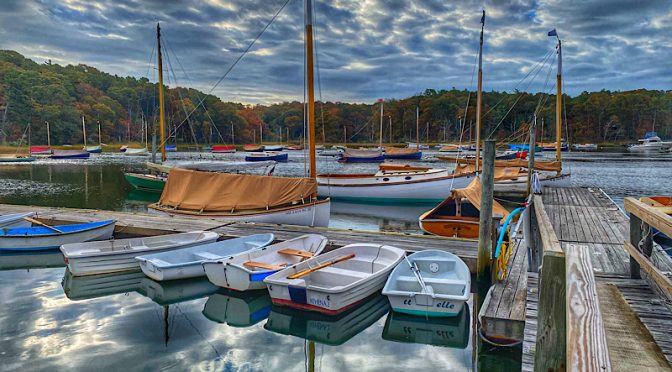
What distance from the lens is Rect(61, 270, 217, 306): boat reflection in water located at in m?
9.40

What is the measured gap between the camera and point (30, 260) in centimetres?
1206

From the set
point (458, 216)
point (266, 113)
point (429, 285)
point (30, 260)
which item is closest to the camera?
point (429, 285)

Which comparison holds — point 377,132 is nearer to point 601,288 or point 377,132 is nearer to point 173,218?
point 173,218

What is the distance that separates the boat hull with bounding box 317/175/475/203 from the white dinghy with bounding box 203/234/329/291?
14004 millimetres

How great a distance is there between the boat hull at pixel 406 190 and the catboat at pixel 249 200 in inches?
357

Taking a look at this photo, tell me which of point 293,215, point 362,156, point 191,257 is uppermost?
point 362,156

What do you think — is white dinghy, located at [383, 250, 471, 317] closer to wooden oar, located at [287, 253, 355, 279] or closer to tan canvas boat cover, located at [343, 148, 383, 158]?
wooden oar, located at [287, 253, 355, 279]

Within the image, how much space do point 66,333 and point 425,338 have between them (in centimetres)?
639

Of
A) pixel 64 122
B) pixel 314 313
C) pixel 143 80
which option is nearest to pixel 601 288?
pixel 314 313

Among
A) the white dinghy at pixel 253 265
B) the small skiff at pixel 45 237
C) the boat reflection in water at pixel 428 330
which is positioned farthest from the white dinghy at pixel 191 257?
the boat reflection in water at pixel 428 330

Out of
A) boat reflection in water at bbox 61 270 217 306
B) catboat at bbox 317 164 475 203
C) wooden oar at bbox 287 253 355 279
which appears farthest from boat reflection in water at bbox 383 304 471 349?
catboat at bbox 317 164 475 203

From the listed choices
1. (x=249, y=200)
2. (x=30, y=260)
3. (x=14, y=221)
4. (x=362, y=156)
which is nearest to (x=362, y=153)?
(x=362, y=156)

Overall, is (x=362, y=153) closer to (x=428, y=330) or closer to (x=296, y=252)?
(x=296, y=252)

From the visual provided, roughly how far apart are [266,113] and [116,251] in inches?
5344
